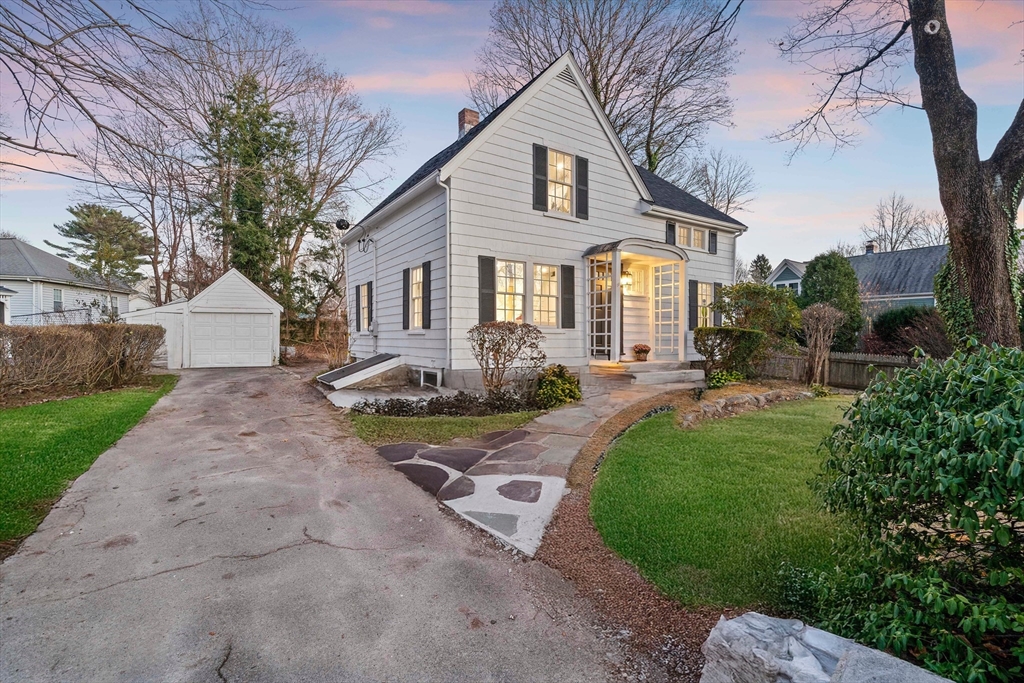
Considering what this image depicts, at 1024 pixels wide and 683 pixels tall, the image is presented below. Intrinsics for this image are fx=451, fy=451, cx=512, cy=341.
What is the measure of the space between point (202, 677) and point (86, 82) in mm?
4158

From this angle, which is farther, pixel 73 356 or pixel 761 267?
pixel 761 267

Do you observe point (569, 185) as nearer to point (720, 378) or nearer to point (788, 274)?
point (720, 378)

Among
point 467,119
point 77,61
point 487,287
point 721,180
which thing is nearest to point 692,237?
point 467,119

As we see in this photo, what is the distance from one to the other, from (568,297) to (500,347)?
297 cm

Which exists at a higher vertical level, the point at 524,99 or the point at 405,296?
the point at 524,99

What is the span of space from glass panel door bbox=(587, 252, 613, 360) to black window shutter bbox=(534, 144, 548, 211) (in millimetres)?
1759

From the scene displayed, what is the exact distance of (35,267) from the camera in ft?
78.1

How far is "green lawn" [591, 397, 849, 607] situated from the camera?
2.84 metres

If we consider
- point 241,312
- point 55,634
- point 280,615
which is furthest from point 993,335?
point 241,312

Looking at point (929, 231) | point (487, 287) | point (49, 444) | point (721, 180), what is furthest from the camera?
point (929, 231)

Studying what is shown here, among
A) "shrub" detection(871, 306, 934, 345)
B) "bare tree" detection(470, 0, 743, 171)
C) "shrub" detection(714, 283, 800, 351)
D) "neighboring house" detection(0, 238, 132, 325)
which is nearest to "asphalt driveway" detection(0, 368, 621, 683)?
"shrub" detection(714, 283, 800, 351)

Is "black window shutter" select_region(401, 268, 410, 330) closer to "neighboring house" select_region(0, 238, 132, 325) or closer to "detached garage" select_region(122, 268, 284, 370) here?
"detached garage" select_region(122, 268, 284, 370)

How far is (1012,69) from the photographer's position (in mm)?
5566

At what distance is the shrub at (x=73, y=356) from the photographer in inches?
325
